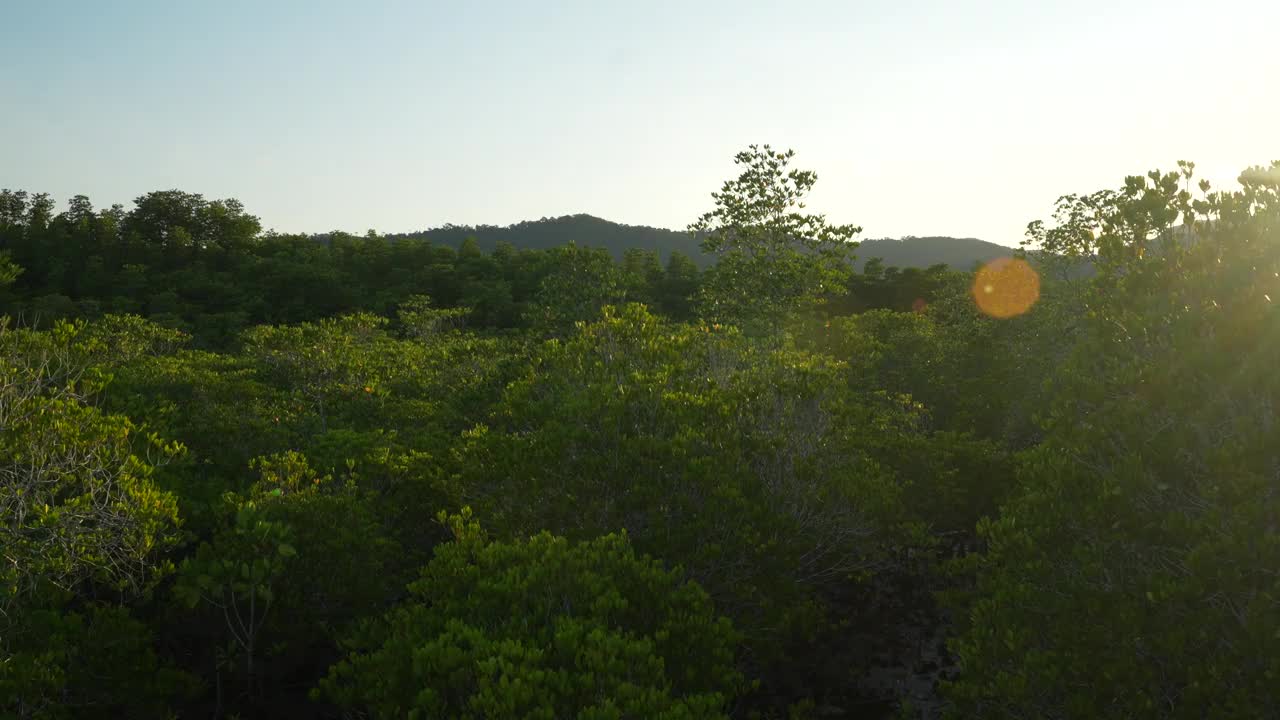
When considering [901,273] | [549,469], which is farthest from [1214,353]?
[901,273]

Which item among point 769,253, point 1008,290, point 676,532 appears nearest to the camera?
point 676,532

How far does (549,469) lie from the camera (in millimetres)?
13820

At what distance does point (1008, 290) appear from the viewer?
41.3 metres

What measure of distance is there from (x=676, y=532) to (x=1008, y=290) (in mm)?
34821

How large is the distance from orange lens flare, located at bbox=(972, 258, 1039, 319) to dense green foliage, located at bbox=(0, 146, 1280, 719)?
58.0 ft

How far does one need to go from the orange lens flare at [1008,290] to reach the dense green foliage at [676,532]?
697 inches

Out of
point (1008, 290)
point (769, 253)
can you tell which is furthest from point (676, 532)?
point (1008, 290)

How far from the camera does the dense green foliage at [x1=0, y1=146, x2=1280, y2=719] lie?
8570 millimetres

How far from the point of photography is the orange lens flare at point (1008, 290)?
127 feet

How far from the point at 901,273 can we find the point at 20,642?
287ft

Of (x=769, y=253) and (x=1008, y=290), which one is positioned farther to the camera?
(x=1008, y=290)

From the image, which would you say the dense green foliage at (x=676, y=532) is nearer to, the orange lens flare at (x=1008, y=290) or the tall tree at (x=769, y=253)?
the tall tree at (x=769, y=253)

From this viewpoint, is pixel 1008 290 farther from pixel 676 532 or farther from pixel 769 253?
pixel 676 532

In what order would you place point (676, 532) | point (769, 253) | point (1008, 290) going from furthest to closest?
point (1008, 290) < point (769, 253) < point (676, 532)
